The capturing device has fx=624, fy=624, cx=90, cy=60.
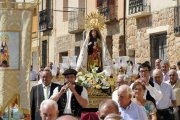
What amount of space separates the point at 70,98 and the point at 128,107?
1809 millimetres

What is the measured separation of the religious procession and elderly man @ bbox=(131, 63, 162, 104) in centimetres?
2

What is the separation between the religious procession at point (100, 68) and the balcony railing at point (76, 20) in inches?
1.8

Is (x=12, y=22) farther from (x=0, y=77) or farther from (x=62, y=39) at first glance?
(x=62, y=39)

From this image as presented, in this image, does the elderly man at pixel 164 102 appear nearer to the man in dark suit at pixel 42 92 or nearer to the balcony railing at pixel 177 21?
the man in dark suit at pixel 42 92

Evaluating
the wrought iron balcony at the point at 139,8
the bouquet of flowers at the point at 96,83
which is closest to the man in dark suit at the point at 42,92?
the bouquet of flowers at the point at 96,83

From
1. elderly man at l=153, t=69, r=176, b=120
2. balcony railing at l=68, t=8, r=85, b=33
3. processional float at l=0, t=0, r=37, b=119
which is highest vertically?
balcony railing at l=68, t=8, r=85, b=33

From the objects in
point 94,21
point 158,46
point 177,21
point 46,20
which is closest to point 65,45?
point 46,20

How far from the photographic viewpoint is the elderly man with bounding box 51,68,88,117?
908 centimetres

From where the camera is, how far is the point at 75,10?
2708 cm

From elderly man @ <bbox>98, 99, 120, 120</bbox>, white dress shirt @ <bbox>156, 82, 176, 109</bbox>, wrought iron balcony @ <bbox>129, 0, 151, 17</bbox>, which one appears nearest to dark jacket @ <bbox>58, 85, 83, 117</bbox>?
white dress shirt @ <bbox>156, 82, 176, 109</bbox>

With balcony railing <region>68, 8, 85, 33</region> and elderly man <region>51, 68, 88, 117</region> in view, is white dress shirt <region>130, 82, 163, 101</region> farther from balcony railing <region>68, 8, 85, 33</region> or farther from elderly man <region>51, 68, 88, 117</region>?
balcony railing <region>68, 8, 85, 33</region>

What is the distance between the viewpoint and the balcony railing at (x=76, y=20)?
86.0 feet

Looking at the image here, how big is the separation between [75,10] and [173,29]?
7.94 m

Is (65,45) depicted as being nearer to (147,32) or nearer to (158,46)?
(147,32)
